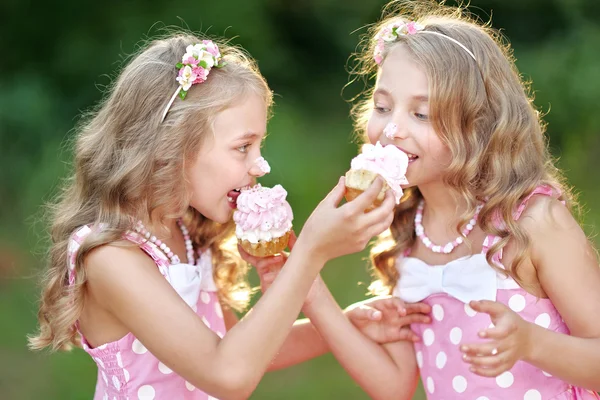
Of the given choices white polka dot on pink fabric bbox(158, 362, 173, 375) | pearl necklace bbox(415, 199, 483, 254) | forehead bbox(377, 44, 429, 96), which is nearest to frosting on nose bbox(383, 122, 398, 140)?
forehead bbox(377, 44, 429, 96)

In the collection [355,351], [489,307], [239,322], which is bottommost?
[355,351]

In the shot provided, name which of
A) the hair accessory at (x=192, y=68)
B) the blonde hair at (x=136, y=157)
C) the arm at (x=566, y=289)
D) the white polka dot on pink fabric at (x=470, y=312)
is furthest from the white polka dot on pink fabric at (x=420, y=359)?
the hair accessory at (x=192, y=68)

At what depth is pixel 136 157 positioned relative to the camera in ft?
8.59

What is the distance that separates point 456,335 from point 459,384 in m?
0.14

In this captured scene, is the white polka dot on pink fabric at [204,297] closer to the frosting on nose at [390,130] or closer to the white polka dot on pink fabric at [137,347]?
the white polka dot on pink fabric at [137,347]

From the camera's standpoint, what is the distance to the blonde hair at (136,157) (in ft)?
8.54

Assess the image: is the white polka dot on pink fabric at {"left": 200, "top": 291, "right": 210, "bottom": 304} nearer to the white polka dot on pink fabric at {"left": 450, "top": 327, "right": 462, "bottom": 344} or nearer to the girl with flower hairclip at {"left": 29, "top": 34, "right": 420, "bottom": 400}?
the girl with flower hairclip at {"left": 29, "top": 34, "right": 420, "bottom": 400}

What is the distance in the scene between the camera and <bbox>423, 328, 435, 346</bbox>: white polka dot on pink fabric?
2660 millimetres

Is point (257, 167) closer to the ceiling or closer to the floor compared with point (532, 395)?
closer to the ceiling

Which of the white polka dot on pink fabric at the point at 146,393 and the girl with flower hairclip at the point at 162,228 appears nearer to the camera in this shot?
the girl with flower hairclip at the point at 162,228

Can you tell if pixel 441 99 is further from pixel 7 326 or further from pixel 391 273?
pixel 7 326

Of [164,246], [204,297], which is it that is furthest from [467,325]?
[164,246]

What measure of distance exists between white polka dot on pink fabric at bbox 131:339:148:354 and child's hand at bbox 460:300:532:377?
3.16 ft

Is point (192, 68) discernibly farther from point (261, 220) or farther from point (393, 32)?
point (393, 32)
